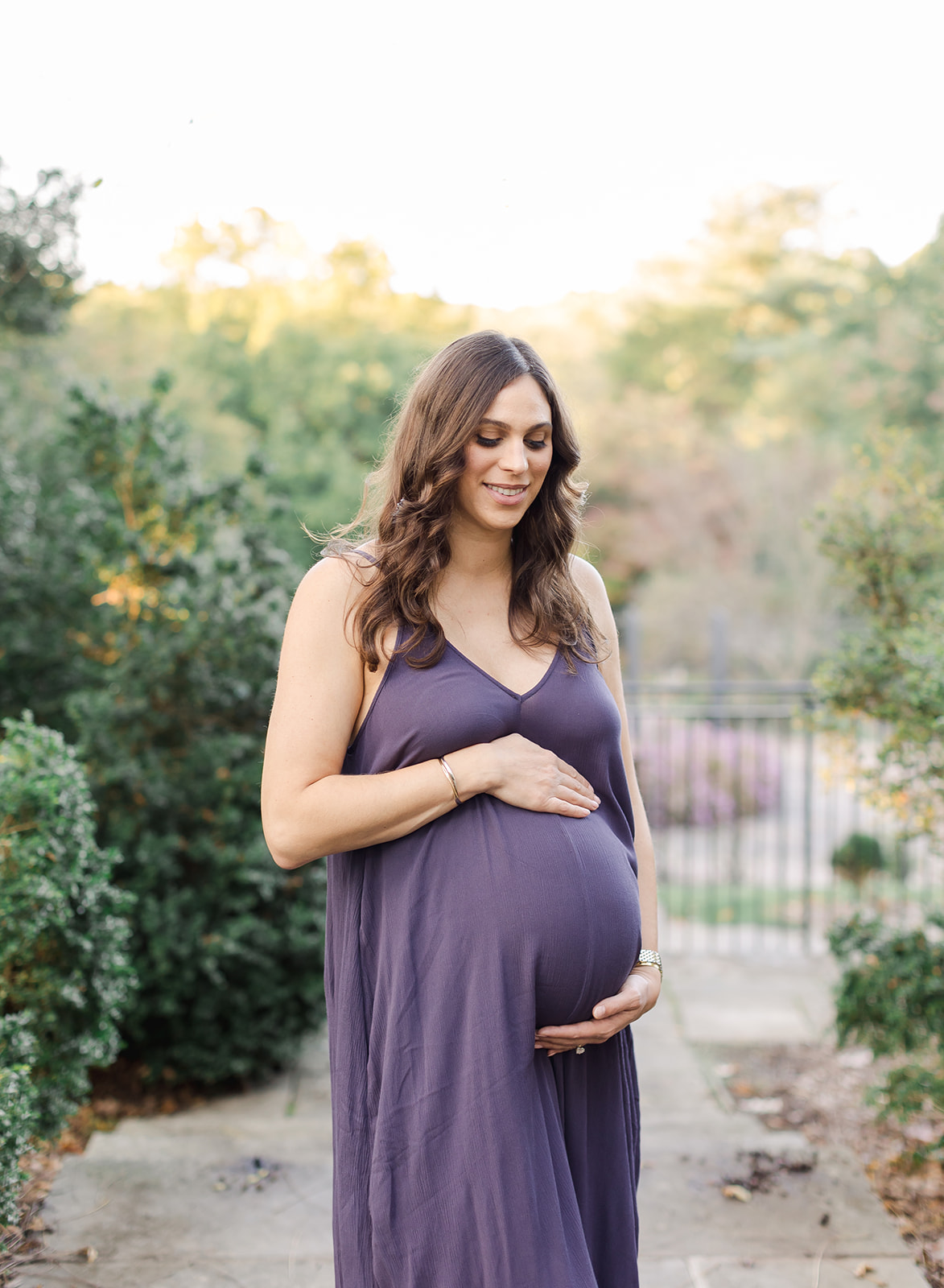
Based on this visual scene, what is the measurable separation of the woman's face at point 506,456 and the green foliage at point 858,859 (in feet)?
23.4

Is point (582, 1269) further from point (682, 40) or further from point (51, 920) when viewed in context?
point (682, 40)

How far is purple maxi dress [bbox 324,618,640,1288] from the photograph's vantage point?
1670 millimetres

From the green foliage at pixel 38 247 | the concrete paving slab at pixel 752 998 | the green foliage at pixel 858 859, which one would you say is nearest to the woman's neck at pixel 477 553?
the green foliage at pixel 38 247

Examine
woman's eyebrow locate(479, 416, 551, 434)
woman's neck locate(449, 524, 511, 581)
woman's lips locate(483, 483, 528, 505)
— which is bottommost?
woman's neck locate(449, 524, 511, 581)

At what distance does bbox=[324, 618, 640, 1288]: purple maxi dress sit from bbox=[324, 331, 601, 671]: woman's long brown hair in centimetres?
8

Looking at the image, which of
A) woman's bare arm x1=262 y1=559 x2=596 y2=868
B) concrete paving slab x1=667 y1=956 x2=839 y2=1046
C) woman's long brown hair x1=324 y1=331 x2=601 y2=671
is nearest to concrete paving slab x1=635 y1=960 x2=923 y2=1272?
concrete paving slab x1=667 y1=956 x2=839 y2=1046

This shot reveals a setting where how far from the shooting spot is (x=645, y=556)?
19.0 meters

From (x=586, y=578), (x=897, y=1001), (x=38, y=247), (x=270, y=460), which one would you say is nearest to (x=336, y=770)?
(x=586, y=578)

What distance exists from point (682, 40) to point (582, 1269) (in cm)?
621

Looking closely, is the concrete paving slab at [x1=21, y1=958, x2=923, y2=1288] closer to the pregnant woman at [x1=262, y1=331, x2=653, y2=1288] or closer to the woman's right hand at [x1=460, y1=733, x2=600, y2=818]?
the pregnant woman at [x1=262, y1=331, x2=653, y2=1288]

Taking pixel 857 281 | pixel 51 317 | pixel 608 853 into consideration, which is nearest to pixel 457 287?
pixel 51 317

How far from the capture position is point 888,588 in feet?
12.8

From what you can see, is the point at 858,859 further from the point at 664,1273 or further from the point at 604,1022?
the point at 604,1022

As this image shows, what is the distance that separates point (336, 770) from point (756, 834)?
24.2 feet
